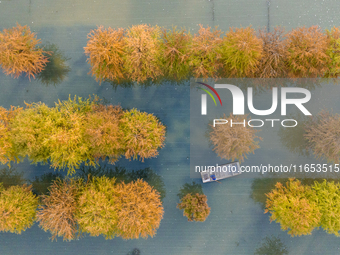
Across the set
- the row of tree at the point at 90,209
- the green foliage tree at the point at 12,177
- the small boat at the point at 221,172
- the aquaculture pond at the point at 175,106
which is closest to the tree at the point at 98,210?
the row of tree at the point at 90,209

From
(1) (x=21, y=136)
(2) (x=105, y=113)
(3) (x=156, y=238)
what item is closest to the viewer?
(1) (x=21, y=136)

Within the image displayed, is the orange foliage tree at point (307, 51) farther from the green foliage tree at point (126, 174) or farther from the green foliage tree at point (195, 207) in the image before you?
the green foliage tree at point (126, 174)

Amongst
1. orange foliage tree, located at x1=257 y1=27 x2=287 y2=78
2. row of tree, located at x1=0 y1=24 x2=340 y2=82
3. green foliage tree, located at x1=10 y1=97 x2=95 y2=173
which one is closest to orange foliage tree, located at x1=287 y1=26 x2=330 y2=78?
row of tree, located at x1=0 y1=24 x2=340 y2=82

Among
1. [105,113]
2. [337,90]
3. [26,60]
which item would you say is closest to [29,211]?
[105,113]

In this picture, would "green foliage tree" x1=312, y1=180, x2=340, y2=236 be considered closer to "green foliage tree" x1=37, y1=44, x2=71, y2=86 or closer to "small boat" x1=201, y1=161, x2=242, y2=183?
"small boat" x1=201, y1=161, x2=242, y2=183

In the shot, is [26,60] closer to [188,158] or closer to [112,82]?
[112,82]

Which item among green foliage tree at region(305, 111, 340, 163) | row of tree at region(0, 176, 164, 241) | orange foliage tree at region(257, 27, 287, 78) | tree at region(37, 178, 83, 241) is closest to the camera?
row of tree at region(0, 176, 164, 241)
